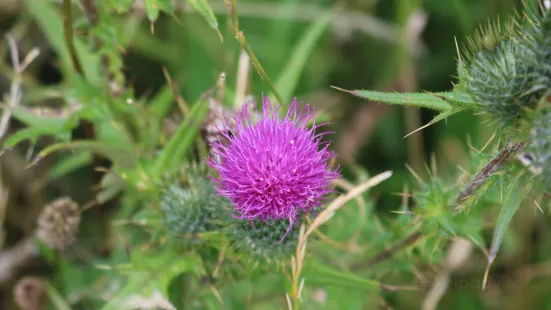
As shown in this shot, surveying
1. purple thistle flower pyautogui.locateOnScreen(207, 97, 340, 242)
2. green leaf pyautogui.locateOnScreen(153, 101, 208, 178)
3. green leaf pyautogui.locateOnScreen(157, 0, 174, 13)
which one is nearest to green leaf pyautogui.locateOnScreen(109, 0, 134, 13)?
green leaf pyautogui.locateOnScreen(157, 0, 174, 13)

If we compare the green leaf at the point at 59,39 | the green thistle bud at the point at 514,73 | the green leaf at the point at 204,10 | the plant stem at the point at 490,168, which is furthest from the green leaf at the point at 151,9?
the plant stem at the point at 490,168

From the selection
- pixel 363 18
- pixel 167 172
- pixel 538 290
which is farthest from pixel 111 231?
pixel 538 290

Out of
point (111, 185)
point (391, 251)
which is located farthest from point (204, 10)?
point (391, 251)

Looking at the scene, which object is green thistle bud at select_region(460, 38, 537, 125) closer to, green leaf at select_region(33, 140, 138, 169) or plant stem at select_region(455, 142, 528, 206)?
plant stem at select_region(455, 142, 528, 206)

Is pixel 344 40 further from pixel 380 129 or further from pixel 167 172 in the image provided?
pixel 167 172

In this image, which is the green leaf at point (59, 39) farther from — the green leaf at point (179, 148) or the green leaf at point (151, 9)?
the green leaf at point (151, 9)
